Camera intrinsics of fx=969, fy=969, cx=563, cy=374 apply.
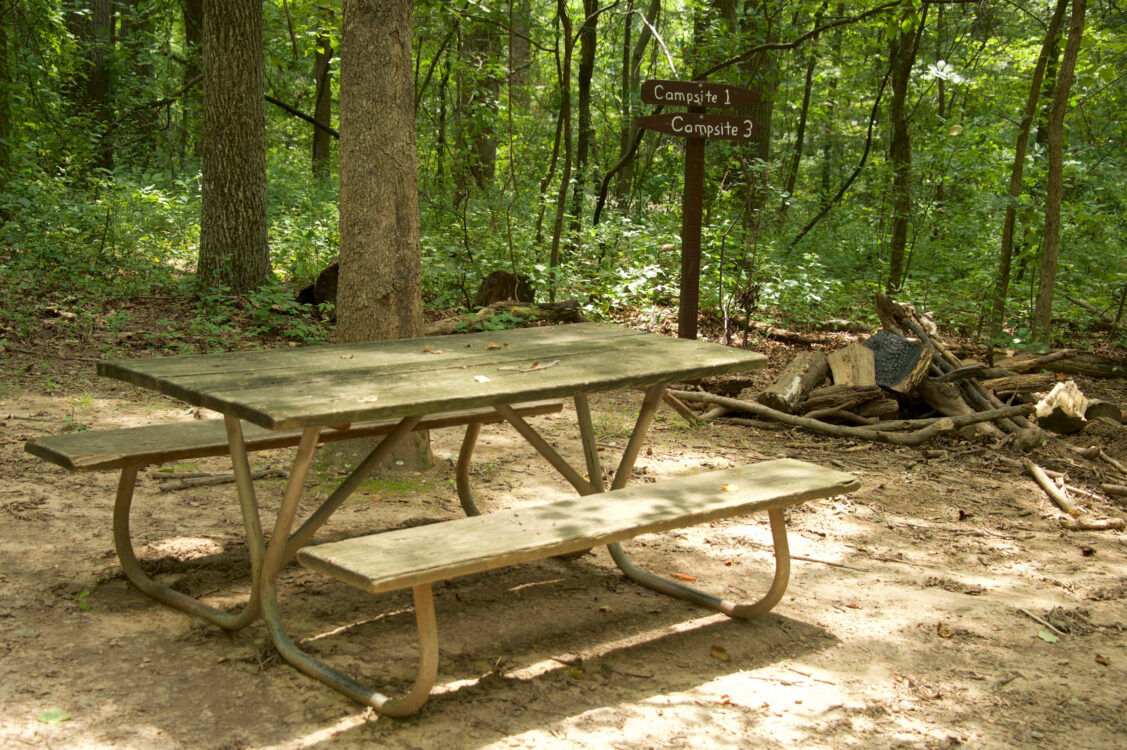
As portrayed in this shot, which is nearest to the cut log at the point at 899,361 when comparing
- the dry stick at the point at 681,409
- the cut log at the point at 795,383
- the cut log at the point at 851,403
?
the cut log at the point at 851,403

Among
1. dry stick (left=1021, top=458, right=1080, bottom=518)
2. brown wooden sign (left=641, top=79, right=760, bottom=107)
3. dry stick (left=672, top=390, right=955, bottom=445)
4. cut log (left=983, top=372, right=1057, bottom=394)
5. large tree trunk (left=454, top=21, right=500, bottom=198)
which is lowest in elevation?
dry stick (left=1021, top=458, right=1080, bottom=518)

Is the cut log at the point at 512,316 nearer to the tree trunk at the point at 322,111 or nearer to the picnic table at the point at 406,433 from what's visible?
the picnic table at the point at 406,433

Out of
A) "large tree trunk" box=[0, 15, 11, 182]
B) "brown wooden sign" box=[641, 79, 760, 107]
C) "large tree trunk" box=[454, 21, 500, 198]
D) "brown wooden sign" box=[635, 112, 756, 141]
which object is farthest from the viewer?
"large tree trunk" box=[0, 15, 11, 182]

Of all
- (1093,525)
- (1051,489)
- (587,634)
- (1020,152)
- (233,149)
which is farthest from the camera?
(1020,152)

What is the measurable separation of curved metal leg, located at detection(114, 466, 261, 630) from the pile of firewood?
3951mm

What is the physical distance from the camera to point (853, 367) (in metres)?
6.85

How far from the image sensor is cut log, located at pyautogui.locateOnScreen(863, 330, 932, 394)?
6699 mm

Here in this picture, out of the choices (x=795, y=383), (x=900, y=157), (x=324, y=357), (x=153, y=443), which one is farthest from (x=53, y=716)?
(x=900, y=157)

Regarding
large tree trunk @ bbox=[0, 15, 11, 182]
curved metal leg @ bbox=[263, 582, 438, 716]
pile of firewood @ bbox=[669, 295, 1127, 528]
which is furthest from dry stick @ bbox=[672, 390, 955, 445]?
large tree trunk @ bbox=[0, 15, 11, 182]

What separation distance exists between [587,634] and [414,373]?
1.11m

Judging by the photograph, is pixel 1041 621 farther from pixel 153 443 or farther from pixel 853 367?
pixel 153 443

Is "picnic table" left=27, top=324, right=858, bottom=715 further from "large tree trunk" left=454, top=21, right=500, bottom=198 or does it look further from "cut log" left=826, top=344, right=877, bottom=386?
"large tree trunk" left=454, top=21, right=500, bottom=198

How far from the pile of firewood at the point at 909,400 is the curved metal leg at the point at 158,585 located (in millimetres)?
3951

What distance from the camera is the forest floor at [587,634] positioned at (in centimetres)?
274
